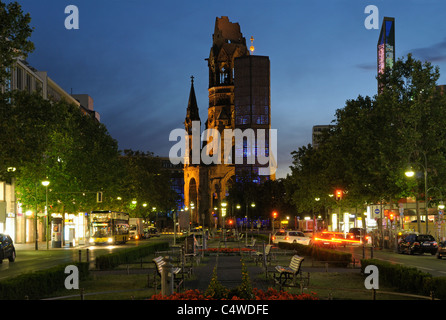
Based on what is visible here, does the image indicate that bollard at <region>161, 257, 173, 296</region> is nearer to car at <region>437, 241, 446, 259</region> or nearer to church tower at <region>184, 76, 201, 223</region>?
car at <region>437, 241, 446, 259</region>

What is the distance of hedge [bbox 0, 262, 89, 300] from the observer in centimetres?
1764

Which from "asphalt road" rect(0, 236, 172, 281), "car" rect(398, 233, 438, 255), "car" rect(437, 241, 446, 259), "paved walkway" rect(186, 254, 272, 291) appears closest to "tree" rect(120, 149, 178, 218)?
"asphalt road" rect(0, 236, 172, 281)

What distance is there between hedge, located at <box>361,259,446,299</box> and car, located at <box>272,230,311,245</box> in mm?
32483


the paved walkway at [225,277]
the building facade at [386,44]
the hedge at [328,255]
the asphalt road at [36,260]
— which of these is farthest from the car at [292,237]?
the building facade at [386,44]

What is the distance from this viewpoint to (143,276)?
26422mm

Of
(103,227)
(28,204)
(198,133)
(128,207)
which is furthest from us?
(198,133)

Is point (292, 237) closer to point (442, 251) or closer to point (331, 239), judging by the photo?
point (331, 239)

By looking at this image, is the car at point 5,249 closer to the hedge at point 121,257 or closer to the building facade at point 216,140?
the hedge at point 121,257

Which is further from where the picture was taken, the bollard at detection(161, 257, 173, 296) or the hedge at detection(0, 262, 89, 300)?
the hedge at detection(0, 262, 89, 300)

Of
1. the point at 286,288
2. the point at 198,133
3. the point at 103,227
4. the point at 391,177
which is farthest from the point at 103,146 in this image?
the point at 198,133

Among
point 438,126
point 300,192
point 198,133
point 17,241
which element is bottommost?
point 17,241

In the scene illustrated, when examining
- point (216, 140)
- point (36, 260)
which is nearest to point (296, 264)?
point (36, 260)
